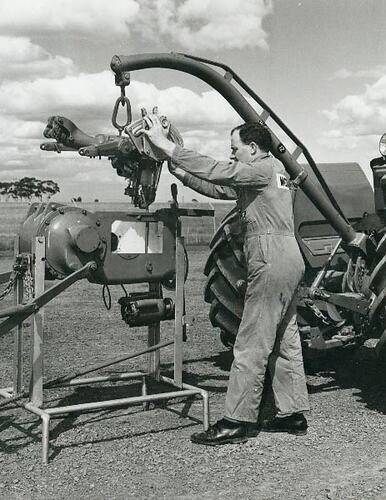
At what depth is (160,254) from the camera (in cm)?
504

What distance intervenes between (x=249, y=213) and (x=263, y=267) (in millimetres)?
366

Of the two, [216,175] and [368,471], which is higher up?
[216,175]

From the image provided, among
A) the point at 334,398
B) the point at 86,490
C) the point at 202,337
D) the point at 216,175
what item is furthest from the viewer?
the point at 202,337

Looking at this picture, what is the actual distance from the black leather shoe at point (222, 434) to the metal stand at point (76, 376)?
26cm

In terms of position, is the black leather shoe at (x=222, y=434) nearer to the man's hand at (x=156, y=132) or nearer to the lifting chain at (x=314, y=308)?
the lifting chain at (x=314, y=308)

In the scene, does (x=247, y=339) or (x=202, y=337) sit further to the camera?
(x=202, y=337)

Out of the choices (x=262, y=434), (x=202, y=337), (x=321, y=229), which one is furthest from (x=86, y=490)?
(x=202, y=337)

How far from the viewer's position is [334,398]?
5664 millimetres

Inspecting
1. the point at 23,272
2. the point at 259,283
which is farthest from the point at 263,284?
the point at 23,272

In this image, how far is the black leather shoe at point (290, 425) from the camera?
4746 mm

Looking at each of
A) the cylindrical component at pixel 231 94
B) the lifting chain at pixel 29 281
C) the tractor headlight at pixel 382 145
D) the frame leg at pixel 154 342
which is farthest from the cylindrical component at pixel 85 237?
the tractor headlight at pixel 382 145

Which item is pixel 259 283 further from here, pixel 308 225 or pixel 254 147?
pixel 308 225

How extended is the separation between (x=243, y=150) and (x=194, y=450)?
192 cm

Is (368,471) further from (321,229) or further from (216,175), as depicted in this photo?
(321,229)
